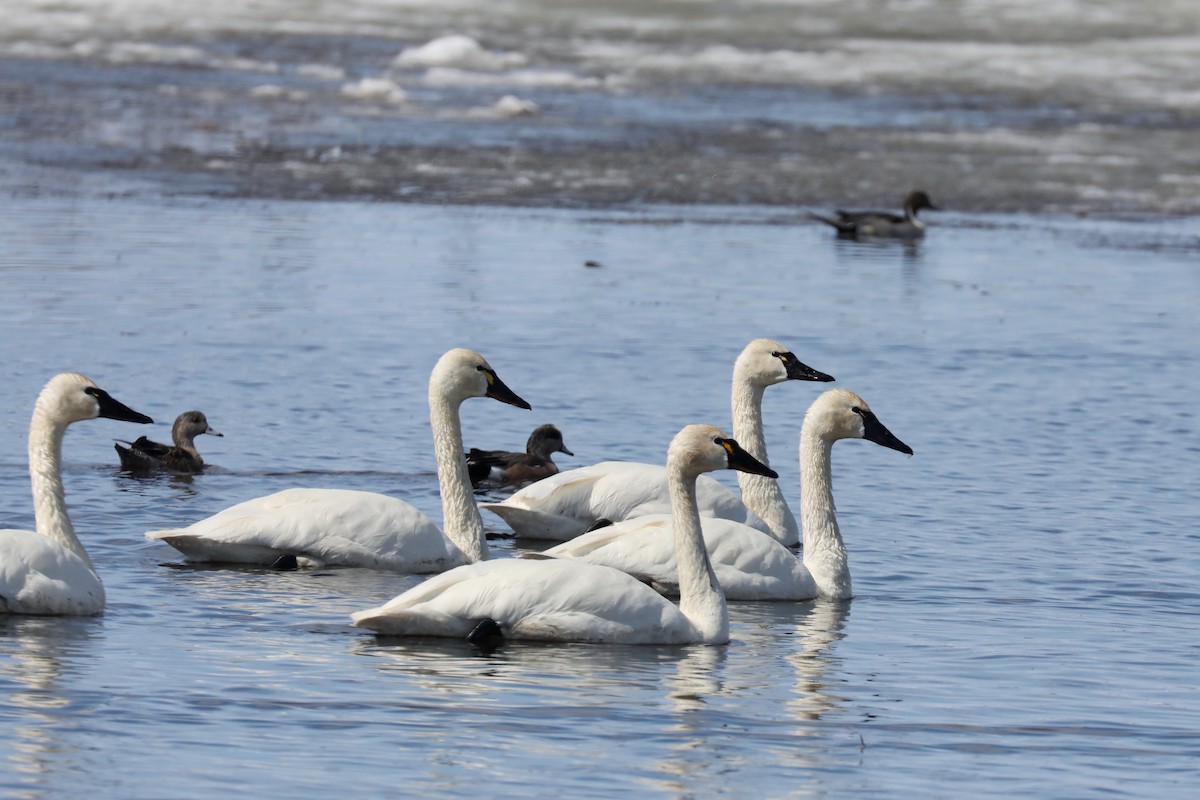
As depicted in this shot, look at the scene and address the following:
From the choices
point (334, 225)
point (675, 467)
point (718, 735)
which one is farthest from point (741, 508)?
point (334, 225)

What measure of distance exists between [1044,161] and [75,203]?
12.8m

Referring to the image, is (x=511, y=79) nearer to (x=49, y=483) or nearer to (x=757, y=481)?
(x=757, y=481)

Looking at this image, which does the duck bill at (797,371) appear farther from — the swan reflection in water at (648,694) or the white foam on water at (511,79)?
the white foam on water at (511,79)

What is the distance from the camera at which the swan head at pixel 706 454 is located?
7867 mm

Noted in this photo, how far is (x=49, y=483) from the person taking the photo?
7992mm

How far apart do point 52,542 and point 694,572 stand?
2.31 metres

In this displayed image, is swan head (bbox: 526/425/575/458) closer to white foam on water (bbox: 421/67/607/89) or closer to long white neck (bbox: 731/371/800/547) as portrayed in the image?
long white neck (bbox: 731/371/800/547)

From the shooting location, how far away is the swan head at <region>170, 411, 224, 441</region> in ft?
35.5

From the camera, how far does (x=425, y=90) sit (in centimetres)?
3381

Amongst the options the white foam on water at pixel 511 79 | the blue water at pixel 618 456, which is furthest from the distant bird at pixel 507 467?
the white foam on water at pixel 511 79

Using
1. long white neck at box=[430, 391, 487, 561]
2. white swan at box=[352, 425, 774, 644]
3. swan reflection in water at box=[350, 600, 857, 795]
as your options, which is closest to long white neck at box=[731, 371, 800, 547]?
long white neck at box=[430, 391, 487, 561]

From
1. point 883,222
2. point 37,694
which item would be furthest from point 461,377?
point 883,222

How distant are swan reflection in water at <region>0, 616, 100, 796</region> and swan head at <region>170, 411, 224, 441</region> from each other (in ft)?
11.0

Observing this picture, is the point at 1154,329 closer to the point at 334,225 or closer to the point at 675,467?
the point at 334,225
